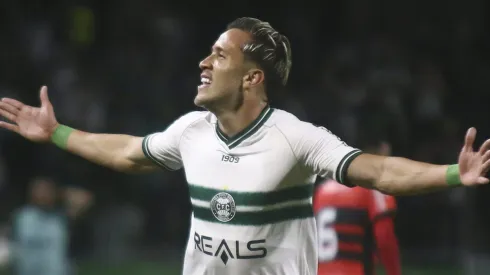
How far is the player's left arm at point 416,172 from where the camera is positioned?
155 inches

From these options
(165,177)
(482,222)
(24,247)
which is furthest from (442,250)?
Result: (24,247)

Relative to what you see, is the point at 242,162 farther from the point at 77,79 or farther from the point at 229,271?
the point at 77,79

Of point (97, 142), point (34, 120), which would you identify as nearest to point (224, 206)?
point (97, 142)

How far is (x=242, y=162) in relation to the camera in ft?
14.5

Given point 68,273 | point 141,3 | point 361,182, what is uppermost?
point 141,3

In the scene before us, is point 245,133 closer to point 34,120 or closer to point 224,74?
point 224,74

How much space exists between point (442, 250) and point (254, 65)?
21.0 feet

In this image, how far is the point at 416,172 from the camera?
13.3 ft

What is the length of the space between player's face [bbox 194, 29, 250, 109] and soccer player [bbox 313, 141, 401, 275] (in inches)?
61.9

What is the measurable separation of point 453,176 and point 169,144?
4.41 ft

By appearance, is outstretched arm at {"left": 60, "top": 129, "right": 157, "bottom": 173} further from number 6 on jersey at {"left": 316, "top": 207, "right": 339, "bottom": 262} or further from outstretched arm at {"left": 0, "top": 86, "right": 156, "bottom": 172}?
number 6 on jersey at {"left": 316, "top": 207, "right": 339, "bottom": 262}

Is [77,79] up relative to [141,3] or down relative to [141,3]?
down

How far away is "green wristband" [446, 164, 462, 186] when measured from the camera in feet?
13.0

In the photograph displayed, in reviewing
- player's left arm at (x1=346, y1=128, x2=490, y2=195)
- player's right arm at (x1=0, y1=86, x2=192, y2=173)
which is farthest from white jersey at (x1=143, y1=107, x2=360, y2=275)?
player's right arm at (x1=0, y1=86, x2=192, y2=173)
